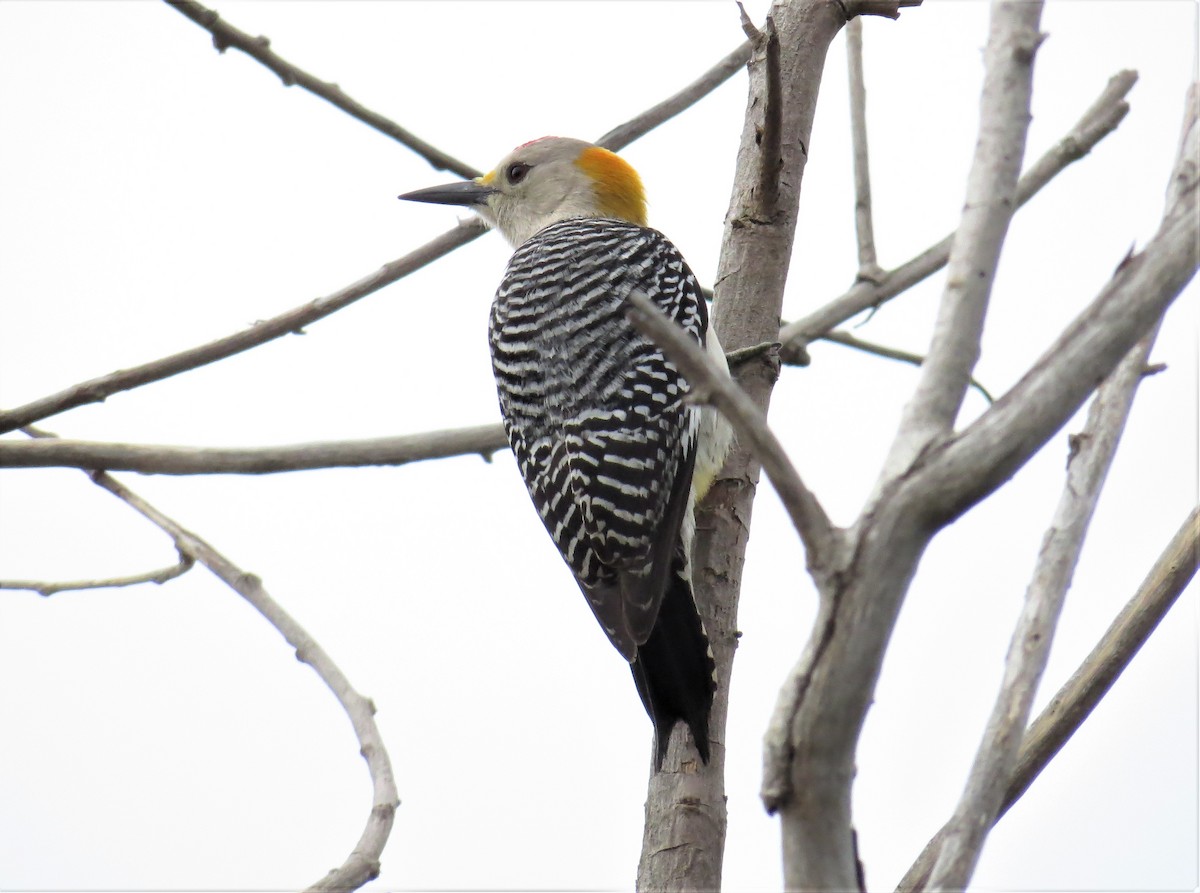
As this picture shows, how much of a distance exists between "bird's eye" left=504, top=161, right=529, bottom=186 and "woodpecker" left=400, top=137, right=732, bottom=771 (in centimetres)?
58

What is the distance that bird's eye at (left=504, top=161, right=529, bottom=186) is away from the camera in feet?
20.5

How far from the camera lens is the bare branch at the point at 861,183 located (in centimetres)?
466

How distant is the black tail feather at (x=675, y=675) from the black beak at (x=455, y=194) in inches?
119

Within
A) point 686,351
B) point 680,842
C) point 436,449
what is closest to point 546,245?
point 436,449

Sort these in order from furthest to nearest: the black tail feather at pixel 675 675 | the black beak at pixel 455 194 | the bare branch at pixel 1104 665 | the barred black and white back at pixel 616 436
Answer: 1. the black beak at pixel 455 194
2. the barred black and white back at pixel 616 436
3. the black tail feather at pixel 675 675
4. the bare branch at pixel 1104 665

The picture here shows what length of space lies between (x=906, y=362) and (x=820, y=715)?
11.2 ft

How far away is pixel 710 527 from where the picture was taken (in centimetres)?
394

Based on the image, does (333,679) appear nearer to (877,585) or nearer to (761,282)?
(761,282)

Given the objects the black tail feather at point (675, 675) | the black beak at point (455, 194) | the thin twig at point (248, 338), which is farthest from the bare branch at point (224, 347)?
the black beak at point (455, 194)

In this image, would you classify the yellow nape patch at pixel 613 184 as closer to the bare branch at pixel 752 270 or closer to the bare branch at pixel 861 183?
the bare branch at pixel 861 183

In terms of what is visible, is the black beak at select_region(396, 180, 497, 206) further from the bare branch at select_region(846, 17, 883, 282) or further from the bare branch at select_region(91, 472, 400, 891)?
the bare branch at select_region(91, 472, 400, 891)

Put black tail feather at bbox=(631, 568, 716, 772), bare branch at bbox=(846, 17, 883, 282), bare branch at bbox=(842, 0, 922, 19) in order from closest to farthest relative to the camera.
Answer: black tail feather at bbox=(631, 568, 716, 772) → bare branch at bbox=(842, 0, 922, 19) → bare branch at bbox=(846, 17, 883, 282)

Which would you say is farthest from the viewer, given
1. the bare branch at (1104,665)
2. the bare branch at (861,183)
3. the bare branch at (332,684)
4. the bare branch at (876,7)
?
the bare branch at (861,183)

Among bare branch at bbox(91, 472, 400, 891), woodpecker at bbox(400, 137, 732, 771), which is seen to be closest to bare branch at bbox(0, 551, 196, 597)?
bare branch at bbox(91, 472, 400, 891)
